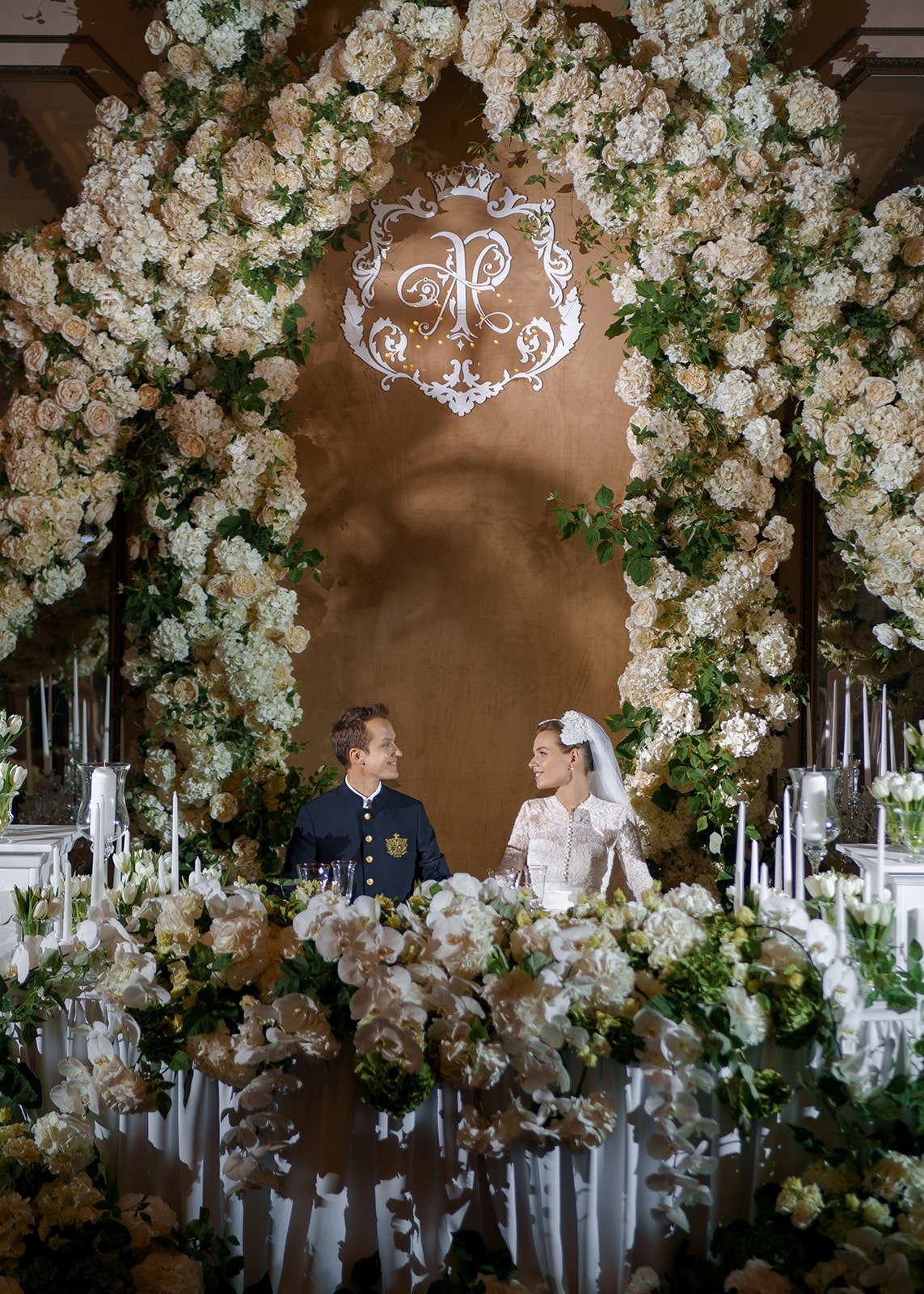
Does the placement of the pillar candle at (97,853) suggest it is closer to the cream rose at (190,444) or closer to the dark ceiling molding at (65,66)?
the cream rose at (190,444)

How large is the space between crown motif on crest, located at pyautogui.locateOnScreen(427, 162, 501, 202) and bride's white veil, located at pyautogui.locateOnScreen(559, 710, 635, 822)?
2454 mm

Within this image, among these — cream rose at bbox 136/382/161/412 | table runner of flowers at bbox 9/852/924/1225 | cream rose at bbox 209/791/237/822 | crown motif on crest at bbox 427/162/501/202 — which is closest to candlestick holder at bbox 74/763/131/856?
table runner of flowers at bbox 9/852/924/1225

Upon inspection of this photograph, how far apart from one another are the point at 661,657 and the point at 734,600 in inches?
13.8

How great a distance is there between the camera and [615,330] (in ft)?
14.7

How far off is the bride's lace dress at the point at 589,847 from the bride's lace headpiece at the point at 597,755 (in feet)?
0.14

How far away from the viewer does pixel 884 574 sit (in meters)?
4.29

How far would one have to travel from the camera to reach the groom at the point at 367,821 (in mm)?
4035

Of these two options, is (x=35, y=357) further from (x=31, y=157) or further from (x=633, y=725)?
(x=633, y=725)

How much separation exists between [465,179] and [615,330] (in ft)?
3.59

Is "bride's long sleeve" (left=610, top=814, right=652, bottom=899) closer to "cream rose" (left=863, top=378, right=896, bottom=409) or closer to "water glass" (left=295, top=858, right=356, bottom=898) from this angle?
"water glass" (left=295, top=858, right=356, bottom=898)

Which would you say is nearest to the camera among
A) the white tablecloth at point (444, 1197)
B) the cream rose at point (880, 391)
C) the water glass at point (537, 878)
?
the white tablecloth at point (444, 1197)

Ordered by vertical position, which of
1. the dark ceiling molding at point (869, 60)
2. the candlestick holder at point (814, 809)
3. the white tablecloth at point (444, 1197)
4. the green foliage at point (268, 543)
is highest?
the dark ceiling molding at point (869, 60)

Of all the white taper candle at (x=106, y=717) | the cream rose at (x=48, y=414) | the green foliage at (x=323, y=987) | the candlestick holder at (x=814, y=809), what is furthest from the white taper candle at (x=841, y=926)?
the cream rose at (x=48, y=414)

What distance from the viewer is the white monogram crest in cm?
497
